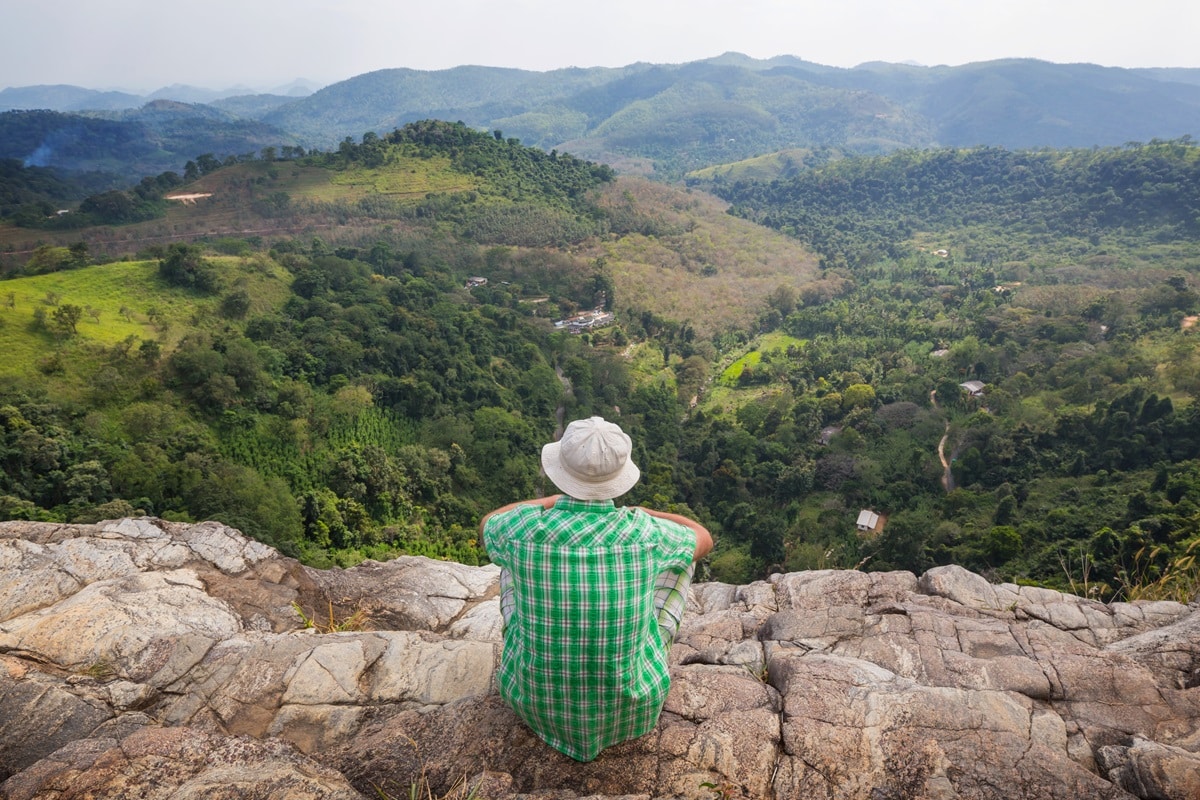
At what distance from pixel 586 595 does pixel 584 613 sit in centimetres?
9

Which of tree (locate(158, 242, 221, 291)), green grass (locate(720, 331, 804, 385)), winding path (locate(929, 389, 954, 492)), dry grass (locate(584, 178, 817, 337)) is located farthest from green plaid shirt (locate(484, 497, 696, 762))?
dry grass (locate(584, 178, 817, 337))

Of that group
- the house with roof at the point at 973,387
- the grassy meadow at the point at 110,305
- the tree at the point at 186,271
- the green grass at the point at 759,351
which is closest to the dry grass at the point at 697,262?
the green grass at the point at 759,351

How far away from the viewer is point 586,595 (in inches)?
118

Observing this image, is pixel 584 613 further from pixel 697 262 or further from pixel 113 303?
pixel 697 262

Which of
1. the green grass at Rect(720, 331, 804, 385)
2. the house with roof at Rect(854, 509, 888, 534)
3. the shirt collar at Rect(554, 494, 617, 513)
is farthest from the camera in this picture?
the green grass at Rect(720, 331, 804, 385)

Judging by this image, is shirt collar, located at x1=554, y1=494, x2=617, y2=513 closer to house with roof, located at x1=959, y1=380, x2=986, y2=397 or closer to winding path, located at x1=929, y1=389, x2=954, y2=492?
winding path, located at x1=929, y1=389, x2=954, y2=492

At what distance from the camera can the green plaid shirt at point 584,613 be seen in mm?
3018

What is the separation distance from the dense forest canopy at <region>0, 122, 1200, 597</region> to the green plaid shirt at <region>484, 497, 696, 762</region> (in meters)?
7.61

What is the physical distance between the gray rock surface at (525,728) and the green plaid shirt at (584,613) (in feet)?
1.43

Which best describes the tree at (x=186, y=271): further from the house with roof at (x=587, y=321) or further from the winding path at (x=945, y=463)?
the winding path at (x=945, y=463)

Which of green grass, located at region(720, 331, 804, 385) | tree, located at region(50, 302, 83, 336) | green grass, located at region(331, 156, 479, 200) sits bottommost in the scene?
green grass, located at region(720, 331, 804, 385)

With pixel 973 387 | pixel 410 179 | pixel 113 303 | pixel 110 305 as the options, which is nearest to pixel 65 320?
pixel 110 305

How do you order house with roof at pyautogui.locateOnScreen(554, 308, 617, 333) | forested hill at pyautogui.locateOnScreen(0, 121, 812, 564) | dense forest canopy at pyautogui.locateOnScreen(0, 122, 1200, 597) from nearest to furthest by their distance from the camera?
1. forested hill at pyautogui.locateOnScreen(0, 121, 812, 564)
2. dense forest canopy at pyautogui.locateOnScreen(0, 122, 1200, 597)
3. house with roof at pyautogui.locateOnScreen(554, 308, 617, 333)

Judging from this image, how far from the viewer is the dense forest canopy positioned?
1434 cm
